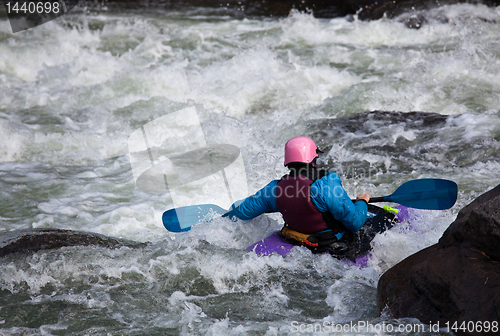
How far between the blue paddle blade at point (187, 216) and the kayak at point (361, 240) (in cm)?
69

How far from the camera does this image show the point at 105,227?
452cm

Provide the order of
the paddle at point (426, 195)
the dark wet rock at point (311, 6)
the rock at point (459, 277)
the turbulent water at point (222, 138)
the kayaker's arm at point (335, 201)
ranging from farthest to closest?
the dark wet rock at point (311, 6) < the paddle at point (426, 195) < the kayaker's arm at point (335, 201) < the turbulent water at point (222, 138) < the rock at point (459, 277)

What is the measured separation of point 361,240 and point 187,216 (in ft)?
5.20

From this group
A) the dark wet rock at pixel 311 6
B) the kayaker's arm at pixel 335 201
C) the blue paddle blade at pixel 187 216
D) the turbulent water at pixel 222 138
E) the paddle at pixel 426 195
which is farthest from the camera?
the dark wet rock at pixel 311 6

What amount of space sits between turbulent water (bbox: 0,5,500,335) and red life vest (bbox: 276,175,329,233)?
0.23 meters

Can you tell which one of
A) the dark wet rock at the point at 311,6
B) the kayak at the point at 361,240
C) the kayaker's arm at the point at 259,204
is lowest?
the kayak at the point at 361,240

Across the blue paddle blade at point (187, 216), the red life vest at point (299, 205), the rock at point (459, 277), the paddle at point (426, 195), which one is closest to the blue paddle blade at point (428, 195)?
the paddle at point (426, 195)

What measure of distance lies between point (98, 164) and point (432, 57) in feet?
19.5

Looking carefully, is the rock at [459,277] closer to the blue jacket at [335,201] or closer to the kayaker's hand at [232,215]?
the blue jacket at [335,201]

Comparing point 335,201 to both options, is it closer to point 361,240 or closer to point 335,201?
point 335,201

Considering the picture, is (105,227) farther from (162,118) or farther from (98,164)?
(162,118)

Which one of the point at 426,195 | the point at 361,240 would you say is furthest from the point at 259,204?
the point at 426,195

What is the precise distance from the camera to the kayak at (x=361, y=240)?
3252 millimetres

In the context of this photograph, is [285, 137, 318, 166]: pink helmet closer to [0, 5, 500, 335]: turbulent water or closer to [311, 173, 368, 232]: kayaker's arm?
[311, 173, 368, 232]: kayaker's arm
